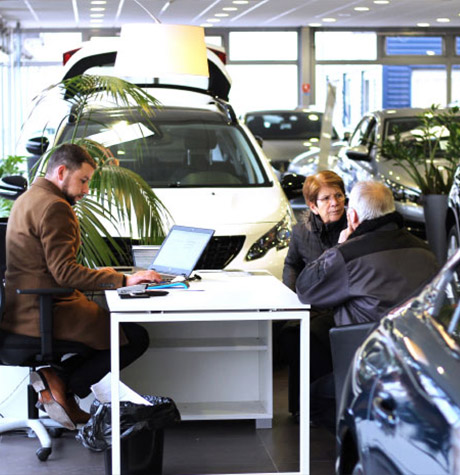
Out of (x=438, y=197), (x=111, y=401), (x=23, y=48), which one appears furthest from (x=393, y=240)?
(x=23, y=48)

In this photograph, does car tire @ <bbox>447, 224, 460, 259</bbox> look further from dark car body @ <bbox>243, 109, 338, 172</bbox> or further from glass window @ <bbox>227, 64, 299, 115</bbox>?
glass window @ <bbox>227, 64, 299, 115</bbox>

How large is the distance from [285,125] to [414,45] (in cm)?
717

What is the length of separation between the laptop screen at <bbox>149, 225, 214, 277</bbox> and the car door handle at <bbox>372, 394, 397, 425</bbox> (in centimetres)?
231

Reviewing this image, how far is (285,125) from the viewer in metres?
16.3

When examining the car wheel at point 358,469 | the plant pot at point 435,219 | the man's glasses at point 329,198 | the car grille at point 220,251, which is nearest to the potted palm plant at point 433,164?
the plant pot at point 435,219

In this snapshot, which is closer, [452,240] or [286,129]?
[452,240]

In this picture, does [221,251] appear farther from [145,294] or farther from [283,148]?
[283,148]

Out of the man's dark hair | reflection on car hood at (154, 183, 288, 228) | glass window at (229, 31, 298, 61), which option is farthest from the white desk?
glass window at (229, 31, 298, 61)

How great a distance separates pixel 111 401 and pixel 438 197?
19.8 feet

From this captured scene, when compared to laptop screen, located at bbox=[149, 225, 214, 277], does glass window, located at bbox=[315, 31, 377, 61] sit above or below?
above

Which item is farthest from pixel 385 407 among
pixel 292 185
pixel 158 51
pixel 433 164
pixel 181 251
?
pixel 433 164

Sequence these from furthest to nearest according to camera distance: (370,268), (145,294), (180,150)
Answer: (180,150)
(145,294)
(370,268)

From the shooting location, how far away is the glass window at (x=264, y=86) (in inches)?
878

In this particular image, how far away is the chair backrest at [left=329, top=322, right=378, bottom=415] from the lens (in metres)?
3.67
